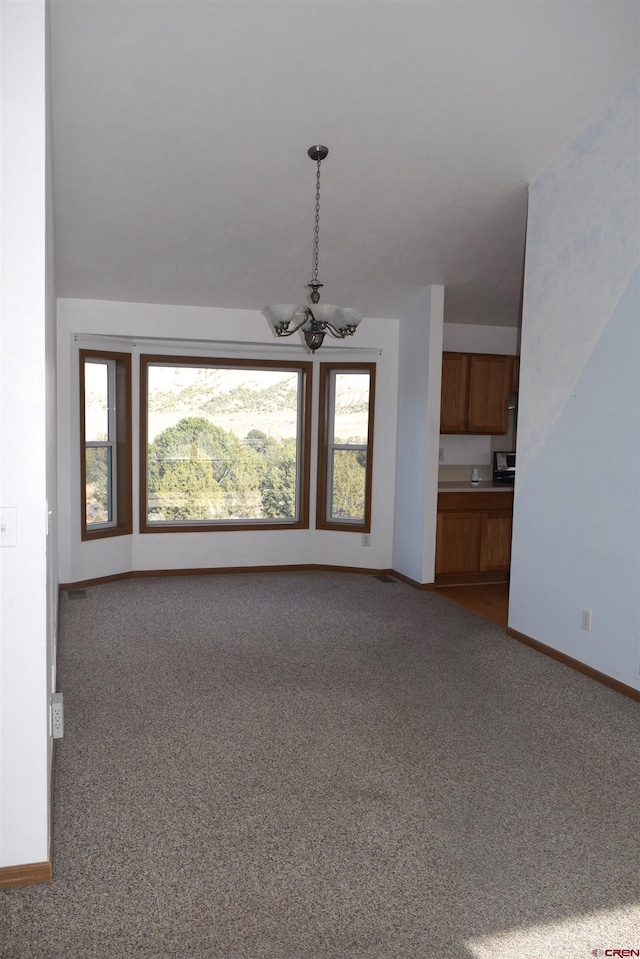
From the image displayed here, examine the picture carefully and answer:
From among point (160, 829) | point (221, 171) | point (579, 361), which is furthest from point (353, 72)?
point (160, 829)

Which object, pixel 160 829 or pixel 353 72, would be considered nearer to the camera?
pixel 160 829

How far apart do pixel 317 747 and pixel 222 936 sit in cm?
126

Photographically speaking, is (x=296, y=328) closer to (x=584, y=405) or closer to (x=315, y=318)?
(x=315, y=318)

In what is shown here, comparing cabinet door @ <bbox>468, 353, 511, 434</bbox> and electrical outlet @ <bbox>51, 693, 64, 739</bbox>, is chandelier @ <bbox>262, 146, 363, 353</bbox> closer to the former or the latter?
electrical outlet @ <bbox>51, 693, 64, 739</bbox>

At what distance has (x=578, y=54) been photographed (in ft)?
12.4

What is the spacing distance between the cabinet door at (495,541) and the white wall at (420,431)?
61 cm

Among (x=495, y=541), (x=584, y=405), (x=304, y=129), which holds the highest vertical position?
(x=304, y=129)

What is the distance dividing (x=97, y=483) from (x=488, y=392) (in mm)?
3691

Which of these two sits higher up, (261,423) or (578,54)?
(578,54)

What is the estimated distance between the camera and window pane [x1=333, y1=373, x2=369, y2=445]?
22.9 ft

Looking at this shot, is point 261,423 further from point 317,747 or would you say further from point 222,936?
point 222,936

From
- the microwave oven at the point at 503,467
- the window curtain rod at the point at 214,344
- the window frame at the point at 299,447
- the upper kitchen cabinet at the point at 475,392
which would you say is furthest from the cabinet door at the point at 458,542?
the window curtain rod at the point at 214,344

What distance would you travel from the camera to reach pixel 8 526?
219 centimetres

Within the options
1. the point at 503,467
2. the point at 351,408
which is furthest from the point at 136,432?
the point at 503,467
